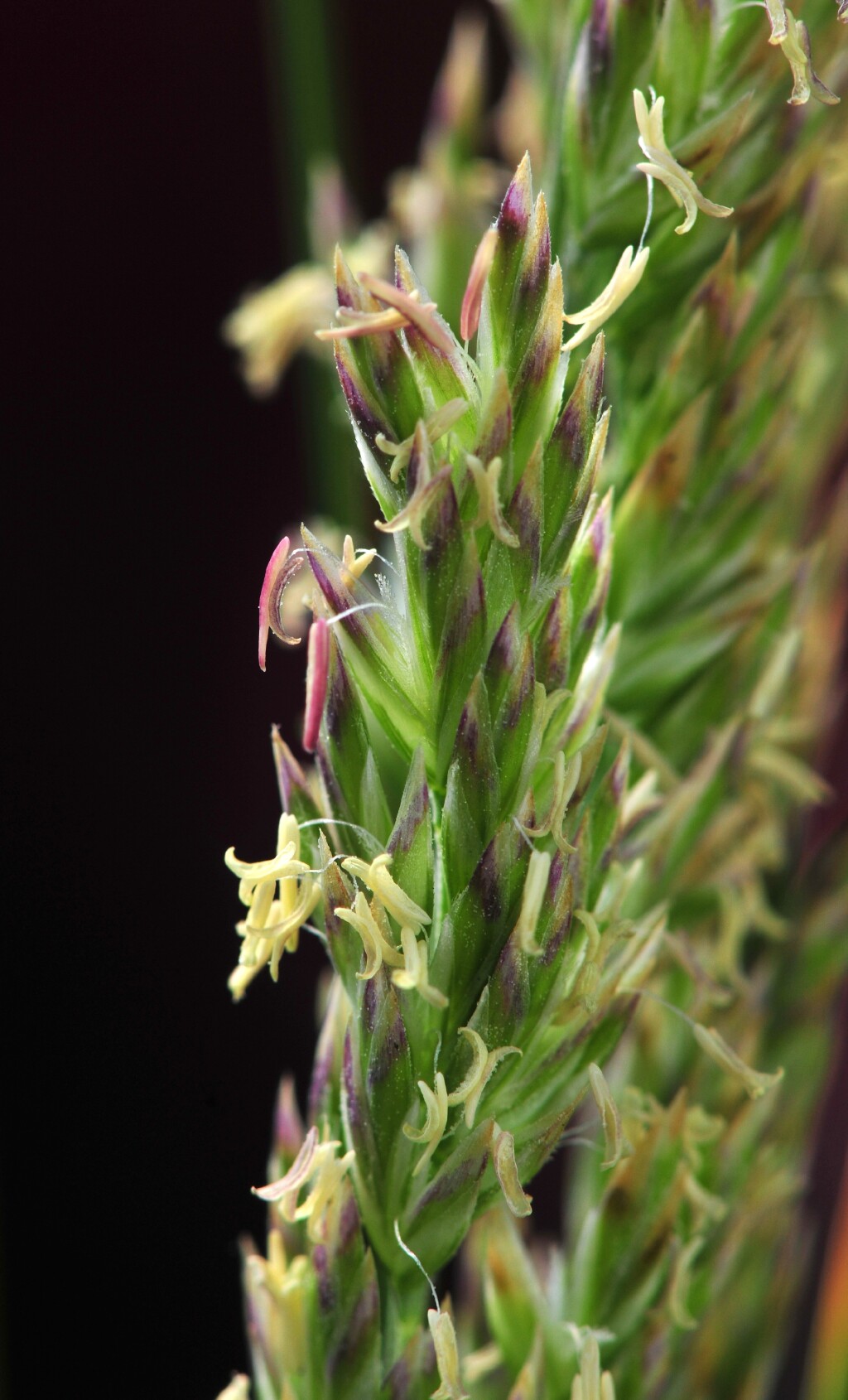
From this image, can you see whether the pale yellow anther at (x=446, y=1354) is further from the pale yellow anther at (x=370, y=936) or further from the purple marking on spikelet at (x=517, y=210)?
the purple marking on spikelet at (x=517, y=210)

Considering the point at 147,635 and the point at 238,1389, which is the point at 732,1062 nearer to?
the point at 238,1389

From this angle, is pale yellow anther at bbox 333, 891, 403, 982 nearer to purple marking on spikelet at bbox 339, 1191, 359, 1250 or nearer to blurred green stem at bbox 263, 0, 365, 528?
purple marking on spikelet at bbox 339, 1191, 359, 1250

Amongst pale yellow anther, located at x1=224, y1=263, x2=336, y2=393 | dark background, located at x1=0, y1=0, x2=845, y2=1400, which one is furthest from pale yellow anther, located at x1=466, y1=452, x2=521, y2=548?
dark background, located at x1=0, y1=0, x2=845, y2=1400

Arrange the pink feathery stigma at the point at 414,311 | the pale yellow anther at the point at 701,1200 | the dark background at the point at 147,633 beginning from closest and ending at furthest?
the pink feathery stigma at the point at 414,311, the pale yellow anther at the point at 701,1200, the dark background at the point at 147,633

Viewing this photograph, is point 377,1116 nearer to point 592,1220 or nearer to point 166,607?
point 592,1220

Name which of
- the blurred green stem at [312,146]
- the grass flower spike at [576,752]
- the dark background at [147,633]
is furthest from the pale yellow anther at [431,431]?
the dark background at [147,633]
